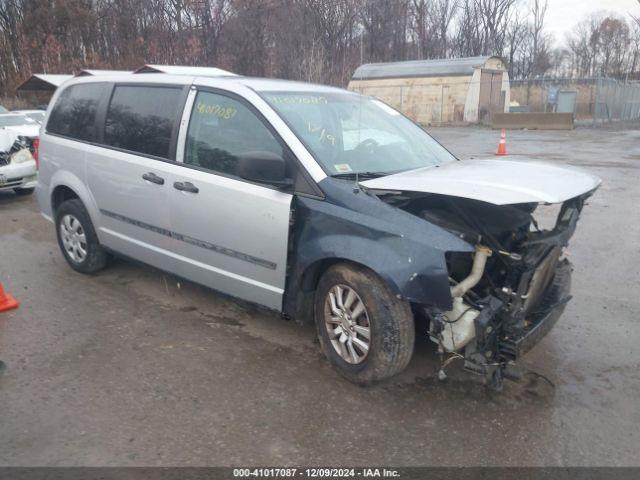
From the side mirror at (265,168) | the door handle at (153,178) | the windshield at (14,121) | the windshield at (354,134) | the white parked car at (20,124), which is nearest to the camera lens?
the side mirror at (265,168)

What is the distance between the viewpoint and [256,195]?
3.60 metres

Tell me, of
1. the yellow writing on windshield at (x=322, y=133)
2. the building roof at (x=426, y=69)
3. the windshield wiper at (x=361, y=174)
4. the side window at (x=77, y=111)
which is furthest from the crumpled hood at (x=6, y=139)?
the building roof at (x=426, y=69)

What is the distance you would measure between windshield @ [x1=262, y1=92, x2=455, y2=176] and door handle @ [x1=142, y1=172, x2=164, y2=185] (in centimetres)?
106

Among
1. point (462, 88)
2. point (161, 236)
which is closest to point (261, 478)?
point (161, 236)

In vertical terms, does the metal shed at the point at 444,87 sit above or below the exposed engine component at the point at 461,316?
above

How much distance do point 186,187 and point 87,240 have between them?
1697 mm

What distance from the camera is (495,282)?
3.38m

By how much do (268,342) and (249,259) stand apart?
2.26ft

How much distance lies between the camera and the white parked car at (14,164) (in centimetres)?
866

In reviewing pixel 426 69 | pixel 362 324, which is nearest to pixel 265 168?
pixel 362 324

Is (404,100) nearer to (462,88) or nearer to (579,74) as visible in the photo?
(462,88)

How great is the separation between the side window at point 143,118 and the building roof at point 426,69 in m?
25.9

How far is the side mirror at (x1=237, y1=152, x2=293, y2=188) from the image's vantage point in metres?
3.40

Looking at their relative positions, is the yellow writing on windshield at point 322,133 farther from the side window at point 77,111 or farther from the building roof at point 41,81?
the building roof at point 41,81
